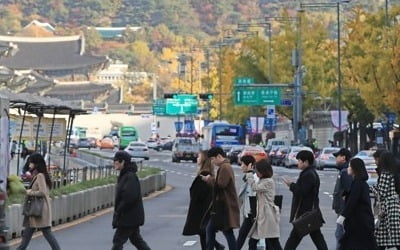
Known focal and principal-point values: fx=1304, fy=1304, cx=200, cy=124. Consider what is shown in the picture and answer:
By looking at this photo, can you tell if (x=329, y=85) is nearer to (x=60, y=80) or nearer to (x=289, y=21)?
(x=289, y=21)

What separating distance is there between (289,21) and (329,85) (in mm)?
7872

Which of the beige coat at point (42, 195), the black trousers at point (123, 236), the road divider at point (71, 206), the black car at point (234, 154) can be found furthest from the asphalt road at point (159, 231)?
the black car at point (234, 154)

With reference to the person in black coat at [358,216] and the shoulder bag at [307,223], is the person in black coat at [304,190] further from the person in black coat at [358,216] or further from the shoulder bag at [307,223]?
the person in black coat at [358,216]

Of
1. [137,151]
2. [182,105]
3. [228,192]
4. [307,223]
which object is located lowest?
[307,223]

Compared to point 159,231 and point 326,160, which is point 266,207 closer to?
point 159,231

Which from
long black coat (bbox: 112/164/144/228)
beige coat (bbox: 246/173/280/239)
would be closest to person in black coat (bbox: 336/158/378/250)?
beige coat (bbox: 246/173/280/239)

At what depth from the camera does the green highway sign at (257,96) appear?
8862cm

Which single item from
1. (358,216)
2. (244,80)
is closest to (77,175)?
(358,216)

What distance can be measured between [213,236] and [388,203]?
3.31 m

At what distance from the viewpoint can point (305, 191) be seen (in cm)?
1838

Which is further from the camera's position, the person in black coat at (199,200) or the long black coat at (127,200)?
the person in black coat at (199,200)

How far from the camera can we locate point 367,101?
7031 centimetres

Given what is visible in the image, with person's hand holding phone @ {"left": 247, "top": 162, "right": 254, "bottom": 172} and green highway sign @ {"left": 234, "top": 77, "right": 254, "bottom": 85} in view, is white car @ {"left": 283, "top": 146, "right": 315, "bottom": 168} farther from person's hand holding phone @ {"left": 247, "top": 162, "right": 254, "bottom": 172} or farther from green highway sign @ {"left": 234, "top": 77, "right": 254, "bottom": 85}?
person's hand holding phone @ {"left": 247, "top": 162, "right": 254, "bottom": 172}

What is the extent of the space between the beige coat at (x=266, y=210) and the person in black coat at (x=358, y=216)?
1734 millimetres
